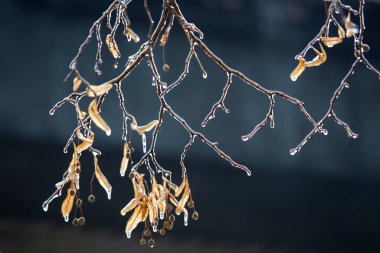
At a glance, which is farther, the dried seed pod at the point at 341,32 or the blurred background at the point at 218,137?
the blurred background at the point at 218,137

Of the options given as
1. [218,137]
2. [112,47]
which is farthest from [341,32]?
[218,137]

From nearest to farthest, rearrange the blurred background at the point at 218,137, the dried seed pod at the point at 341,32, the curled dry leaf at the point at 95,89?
the curled dry leaf at the point at 95,89 → the dried seed pod at the point at 341,32 → the blurred background at the point at 218,137

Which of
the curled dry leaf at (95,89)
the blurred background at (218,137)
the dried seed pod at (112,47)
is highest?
the blurred background at (218,137)

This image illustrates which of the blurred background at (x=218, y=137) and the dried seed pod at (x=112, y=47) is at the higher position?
the blurred background at (x=218, y=137)

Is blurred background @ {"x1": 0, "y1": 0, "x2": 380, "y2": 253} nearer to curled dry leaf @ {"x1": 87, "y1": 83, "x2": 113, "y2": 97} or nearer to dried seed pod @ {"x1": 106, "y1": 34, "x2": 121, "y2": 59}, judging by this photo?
dried seed pod @ {"x1": 106, "y1": 34, "x2": 121, "y2": 59}

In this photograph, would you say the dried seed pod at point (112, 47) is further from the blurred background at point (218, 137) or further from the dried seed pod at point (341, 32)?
the blurred background at point (218, 137)

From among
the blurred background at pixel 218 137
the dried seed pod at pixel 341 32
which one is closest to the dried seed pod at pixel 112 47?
the dried seed pod at pixel 341 32

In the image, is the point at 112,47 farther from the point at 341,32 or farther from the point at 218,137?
the point at 218,137

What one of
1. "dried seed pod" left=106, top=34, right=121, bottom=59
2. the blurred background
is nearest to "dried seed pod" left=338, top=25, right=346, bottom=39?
"dried seed pod" left=106, top=34, right=121, bottom=59

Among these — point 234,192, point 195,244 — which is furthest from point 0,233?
point 234,192
